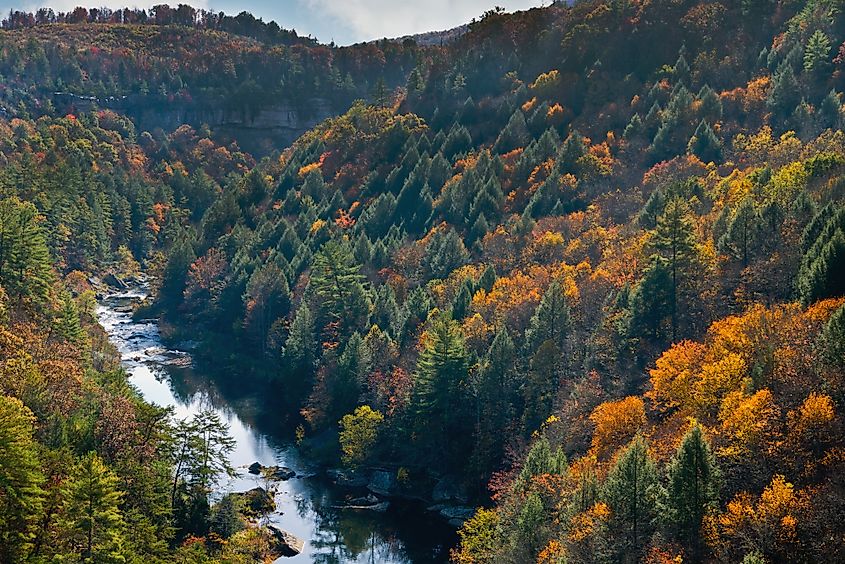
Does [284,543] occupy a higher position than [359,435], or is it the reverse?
[359,435]

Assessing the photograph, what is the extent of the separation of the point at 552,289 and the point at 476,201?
5144 centimetres

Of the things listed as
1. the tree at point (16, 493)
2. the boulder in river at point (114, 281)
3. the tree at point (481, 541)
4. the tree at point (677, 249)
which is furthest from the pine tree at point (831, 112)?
the boulder in river at point (114, 281)

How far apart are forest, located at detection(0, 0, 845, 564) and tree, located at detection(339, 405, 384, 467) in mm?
293

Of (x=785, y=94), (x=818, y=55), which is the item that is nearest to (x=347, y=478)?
(x=785, y=94)

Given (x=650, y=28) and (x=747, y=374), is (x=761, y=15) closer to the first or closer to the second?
(x=650, y=28)

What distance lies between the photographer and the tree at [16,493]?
53438 mm

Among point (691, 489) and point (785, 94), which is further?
point (785, 94)

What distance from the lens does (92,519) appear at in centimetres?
5453

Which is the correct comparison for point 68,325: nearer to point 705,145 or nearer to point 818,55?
point 705,145

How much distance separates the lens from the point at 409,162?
166250 mm

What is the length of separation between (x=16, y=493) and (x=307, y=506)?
3503cm

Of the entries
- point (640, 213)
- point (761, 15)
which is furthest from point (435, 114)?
point (640, 213)

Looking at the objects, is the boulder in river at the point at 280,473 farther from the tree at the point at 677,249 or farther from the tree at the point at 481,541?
the tree at the point at 677,249

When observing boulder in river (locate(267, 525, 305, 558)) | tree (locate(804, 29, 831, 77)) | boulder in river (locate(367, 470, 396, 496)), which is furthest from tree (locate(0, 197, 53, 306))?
tree (locate(804, 29, 831, 77))
